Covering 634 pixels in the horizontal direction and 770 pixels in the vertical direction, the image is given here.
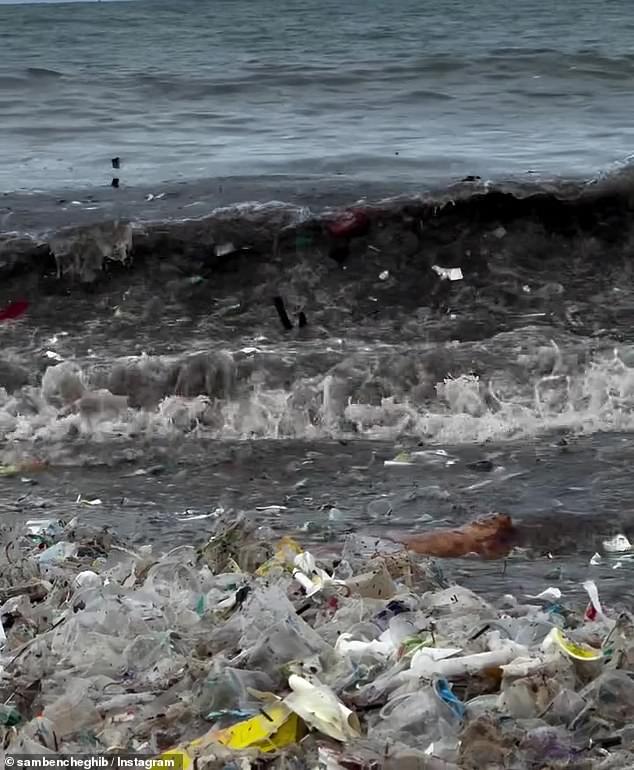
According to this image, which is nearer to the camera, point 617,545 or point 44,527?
point 617,545

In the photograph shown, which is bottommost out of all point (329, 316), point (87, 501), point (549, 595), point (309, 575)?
point (329, 316)

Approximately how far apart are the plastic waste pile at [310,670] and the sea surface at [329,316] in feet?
2.68

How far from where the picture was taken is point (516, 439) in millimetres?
7359

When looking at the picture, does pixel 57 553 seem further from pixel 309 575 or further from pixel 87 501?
pixel 87 501

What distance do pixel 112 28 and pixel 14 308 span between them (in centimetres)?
2238

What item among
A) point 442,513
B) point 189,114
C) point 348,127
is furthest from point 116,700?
point 189,114

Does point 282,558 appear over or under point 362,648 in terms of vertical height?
under

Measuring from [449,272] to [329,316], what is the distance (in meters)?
1.26

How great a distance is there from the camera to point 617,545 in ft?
18.1

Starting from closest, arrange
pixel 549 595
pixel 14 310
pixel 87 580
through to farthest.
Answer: pixel 87 580
pixel 549 595
pixel 14 310

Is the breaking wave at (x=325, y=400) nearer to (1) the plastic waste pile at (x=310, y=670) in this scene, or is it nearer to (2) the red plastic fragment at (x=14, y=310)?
(2) the red plastic fragment at (x=14, y=310)

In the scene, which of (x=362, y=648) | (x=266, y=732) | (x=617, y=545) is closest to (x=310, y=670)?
(x=362, y=648)

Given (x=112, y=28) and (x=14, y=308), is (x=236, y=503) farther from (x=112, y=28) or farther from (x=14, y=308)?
(x=112, y=28)

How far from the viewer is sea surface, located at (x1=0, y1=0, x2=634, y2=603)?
6469 mm
